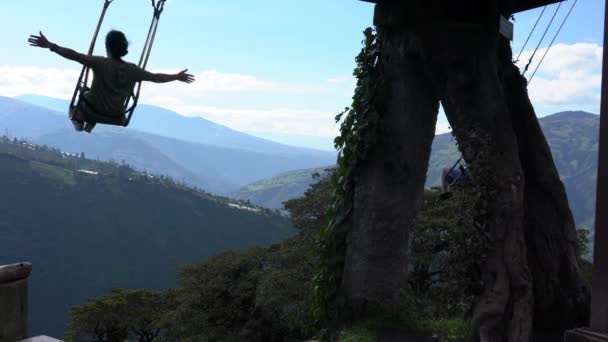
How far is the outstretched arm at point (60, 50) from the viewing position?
5.36m

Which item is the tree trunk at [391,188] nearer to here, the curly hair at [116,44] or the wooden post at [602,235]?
the wooden post at [602,235]

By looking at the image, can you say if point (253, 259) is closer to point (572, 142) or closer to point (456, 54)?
point (456, 54)

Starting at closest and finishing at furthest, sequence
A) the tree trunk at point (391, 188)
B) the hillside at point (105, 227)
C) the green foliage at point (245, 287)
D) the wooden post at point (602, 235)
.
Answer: the wooden post at point (602, 235), the tree trunk at point (391, 188), the green foliage at point (245, 287), the hillside at point (105, 227)

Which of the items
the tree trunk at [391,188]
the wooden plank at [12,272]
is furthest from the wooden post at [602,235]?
the wooden plank at [12,272]

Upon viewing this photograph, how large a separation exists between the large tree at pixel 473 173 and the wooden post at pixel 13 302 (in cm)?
361

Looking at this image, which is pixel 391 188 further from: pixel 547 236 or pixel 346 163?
pixel 547 236

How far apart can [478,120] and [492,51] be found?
85 centimetres

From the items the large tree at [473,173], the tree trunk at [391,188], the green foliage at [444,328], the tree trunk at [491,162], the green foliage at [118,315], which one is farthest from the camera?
the green foliage at [118,315]

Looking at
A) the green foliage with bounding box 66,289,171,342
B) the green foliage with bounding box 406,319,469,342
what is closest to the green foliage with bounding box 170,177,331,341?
the green foliage with bounding box 66,289,171,342

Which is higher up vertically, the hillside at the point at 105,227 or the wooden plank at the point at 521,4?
the wooden plank at the point at 521,4

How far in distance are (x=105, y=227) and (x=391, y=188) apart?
103166 millimetres

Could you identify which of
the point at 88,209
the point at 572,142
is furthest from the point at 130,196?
the point at 572,142

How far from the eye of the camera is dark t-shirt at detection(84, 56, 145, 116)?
6141mm

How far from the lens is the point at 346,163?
605 cm
